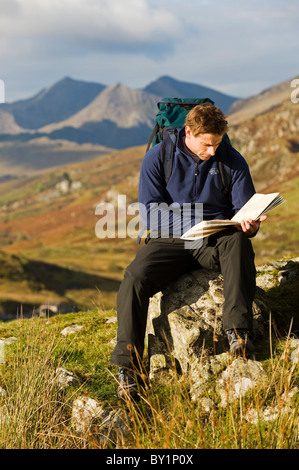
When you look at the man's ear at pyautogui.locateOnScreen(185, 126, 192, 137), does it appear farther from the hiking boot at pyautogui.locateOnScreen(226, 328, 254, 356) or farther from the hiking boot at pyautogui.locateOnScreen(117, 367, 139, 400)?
the hiking boot at pyautogui.locateOnScreen(117, 367, 139, 400)

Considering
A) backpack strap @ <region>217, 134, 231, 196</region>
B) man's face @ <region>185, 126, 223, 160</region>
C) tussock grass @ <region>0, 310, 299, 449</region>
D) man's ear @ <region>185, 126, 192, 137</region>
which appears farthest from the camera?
backpack strap @ <region>217, 134, 231, 196</region>

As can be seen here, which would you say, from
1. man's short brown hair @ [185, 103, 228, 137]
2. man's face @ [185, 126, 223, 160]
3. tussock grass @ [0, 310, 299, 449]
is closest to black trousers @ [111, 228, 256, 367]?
tussock grass @ [0, 310, 299, 449]

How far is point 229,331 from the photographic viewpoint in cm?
542

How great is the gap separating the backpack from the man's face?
22cm

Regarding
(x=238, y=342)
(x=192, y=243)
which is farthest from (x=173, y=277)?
(x=238, y=342)

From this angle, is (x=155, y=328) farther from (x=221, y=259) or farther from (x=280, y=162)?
(x=280, y=162)

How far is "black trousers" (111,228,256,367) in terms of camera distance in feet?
17.6

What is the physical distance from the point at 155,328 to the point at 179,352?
1.51 ft

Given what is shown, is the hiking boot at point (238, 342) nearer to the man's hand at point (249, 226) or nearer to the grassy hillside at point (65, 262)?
the man's hand at point (249, 226)

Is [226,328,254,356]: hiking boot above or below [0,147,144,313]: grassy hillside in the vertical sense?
above

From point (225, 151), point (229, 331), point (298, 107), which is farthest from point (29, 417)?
point (298, 107)

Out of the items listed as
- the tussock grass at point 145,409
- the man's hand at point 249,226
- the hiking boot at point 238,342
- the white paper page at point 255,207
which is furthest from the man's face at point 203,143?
the tussock grass at point 145,409

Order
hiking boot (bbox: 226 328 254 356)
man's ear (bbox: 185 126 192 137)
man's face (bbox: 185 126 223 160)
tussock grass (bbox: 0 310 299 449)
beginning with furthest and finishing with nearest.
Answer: man's ear (bbox: 185 126 192 137), man's face (bbox: 185 126 223 160), hiking boot (bbox: 226 328 254 356), tussock grass (bbox: 0 310 299 449)

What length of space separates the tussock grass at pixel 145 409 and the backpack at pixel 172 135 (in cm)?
208
